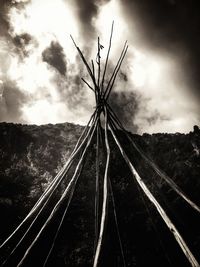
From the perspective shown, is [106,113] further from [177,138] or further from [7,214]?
[177,138]

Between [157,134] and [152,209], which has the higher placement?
[157,134]

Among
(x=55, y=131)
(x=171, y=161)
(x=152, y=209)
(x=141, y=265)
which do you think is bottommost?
(x=141, y=265)

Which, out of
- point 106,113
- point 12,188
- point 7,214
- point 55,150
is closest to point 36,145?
point 55,150

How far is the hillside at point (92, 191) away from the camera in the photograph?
3.13 meters

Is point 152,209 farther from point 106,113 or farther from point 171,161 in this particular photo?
point 106,113

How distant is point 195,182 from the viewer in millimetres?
4242

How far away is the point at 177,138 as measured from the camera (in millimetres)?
5148

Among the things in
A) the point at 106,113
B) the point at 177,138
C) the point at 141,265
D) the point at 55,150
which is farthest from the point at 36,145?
the point at 177,138

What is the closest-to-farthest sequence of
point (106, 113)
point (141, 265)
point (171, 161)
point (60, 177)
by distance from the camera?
1. point (60, 177)
2. point (106, 113)
3. point (141, 265)
4. point (171, 161)

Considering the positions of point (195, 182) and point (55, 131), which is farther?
point (55, 131)

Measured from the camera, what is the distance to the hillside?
10.3 feet

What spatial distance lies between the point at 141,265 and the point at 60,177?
2471mm

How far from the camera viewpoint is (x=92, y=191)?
151 inches

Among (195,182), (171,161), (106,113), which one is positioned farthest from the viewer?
(171,161)
